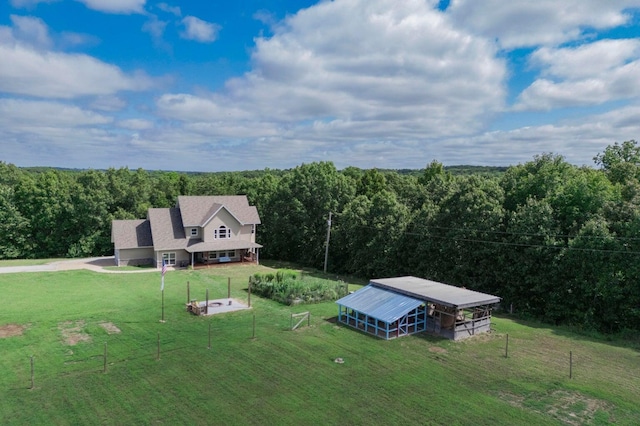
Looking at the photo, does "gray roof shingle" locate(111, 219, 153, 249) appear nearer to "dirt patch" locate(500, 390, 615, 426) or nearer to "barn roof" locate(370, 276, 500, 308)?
"barn roof" locate(370, 276, 500, 308)

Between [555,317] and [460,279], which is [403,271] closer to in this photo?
[460,279]

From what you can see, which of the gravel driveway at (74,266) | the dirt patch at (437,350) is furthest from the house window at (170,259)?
the dirt patch at (437,350)

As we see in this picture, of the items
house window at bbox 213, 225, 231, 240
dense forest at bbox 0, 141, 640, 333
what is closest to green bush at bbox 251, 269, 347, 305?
dense forest at bbox 0, 141, 640, 333

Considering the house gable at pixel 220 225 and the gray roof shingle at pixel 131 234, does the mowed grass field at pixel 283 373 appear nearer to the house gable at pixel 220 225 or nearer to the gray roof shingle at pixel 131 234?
the gray roof shingle at pixel 131 234

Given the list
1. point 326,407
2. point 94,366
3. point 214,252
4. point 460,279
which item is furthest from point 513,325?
point 214,252

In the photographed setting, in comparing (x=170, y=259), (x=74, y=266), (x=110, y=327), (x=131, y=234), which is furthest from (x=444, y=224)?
(x=74, y=266)

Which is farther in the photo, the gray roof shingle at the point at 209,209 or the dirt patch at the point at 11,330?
the gray roof shingle at the point at 209,209
